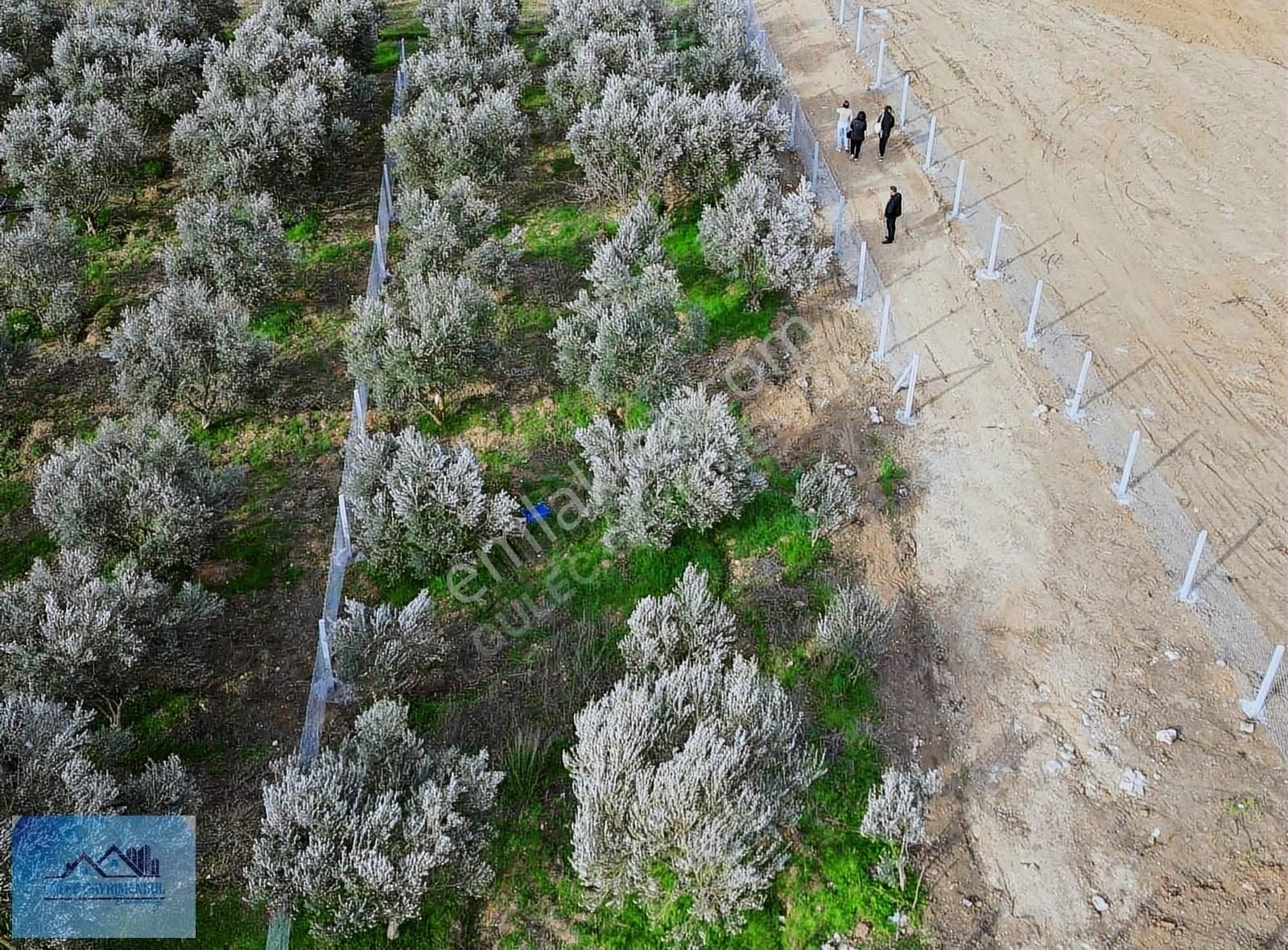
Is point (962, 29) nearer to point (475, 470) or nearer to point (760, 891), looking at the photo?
point (475, 470)

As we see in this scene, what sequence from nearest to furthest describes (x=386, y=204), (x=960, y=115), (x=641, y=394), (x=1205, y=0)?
1. (x=641, y=394)
2. (x=386, y=204)
3. (x=960, y=115)
4. (x=1205, y=0)

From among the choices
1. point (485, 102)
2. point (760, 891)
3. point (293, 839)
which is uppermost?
point (485, 102)

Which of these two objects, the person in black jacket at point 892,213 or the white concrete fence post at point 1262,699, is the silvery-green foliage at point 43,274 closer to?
the person in black jacket at point 892,213

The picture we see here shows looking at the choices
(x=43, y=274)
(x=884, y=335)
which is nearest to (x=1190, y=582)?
(x=884, y=335)

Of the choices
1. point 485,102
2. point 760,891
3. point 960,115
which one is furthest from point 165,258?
point 960,115

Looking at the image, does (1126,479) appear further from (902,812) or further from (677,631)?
(677,631)

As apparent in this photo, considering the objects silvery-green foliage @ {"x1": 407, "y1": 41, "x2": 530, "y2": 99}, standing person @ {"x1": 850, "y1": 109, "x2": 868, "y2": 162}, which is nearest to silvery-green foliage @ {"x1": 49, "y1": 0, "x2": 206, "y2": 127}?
silvery-green foliage @ {"x1": 407, "y1": 41, "x2": 530, "y2": 99}

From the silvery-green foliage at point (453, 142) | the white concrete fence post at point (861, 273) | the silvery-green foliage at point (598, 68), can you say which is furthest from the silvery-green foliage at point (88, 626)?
the silvery-green foliage at point (598, 68)

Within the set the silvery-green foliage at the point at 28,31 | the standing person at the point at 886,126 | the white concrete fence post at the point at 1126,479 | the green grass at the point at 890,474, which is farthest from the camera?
the silvery-green foliage at the point at 28,31
